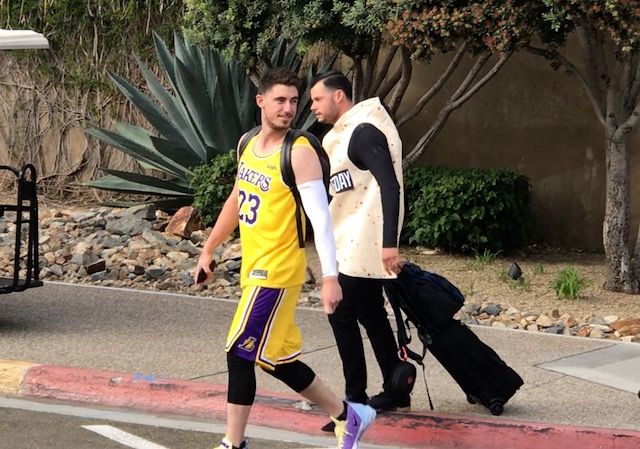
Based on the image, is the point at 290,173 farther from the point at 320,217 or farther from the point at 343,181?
the point at 343,181

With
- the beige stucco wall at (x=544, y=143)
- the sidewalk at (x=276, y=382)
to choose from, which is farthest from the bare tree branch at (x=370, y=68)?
the sidewalk at (x=276, y=382)

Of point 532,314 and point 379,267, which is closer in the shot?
point 379,267

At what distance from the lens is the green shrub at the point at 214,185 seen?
11.9 metres

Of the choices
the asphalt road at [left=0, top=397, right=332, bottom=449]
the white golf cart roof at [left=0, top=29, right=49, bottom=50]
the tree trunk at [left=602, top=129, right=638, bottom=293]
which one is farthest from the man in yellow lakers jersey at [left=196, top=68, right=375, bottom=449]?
the tree trunk at [left=602, top=129, right=638, bottom=293]

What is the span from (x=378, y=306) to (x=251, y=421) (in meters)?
0.96

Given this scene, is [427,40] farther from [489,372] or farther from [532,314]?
[489,372]

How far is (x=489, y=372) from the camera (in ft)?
19.9

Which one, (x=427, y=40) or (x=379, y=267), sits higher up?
(x=427, y=40)

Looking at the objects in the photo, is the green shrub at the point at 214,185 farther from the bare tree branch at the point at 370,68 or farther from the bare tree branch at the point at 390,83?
the bare tree branch at the point at 390,83

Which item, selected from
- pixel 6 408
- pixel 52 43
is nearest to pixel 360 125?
pixel 6 408

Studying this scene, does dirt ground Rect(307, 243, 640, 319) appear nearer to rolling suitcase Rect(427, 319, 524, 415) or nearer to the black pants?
rolling suitcase Rect(427, 319, 524, 415)

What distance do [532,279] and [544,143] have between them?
2.43 meters

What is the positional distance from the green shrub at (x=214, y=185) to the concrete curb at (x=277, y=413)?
5.06m

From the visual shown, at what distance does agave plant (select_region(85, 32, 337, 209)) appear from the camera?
12586 mm
